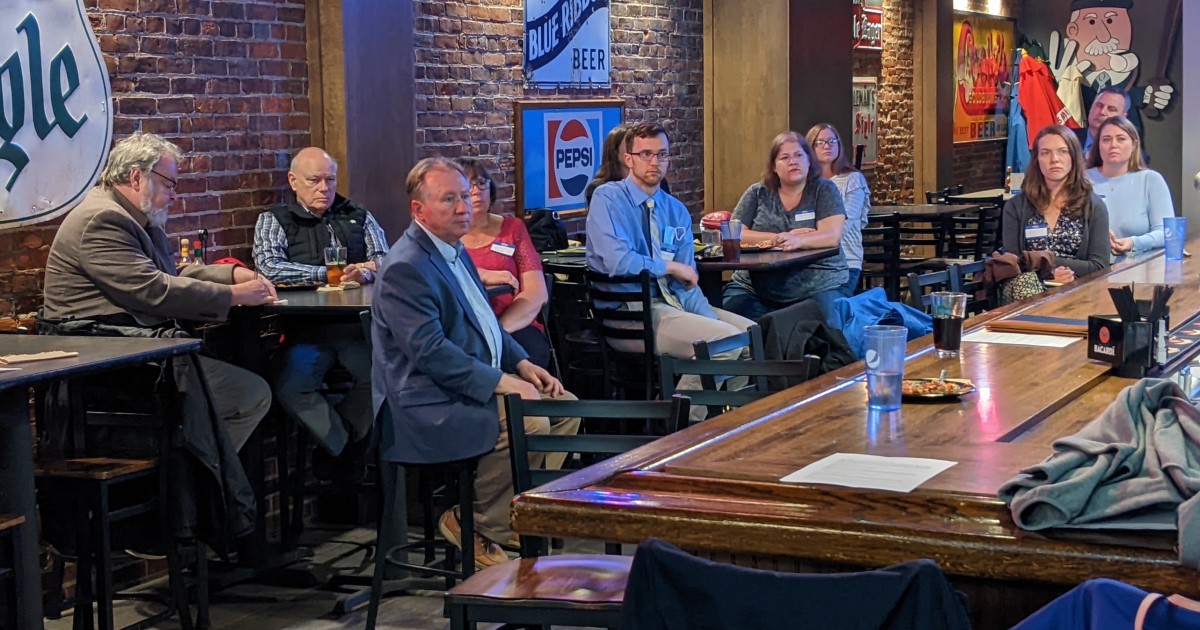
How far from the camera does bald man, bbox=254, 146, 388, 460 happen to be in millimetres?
5402

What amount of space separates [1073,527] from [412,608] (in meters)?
3.06

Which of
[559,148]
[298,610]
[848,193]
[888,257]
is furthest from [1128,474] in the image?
[888,257]

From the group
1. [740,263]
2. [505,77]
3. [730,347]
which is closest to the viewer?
[730,347]

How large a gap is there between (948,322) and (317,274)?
275cm

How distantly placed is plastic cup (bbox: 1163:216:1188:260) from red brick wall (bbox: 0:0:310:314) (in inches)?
138

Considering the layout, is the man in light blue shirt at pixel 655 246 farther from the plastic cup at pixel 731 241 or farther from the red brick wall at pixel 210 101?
the red brick wall at pixel 210 101

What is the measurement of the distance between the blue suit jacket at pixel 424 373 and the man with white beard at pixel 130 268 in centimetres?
60

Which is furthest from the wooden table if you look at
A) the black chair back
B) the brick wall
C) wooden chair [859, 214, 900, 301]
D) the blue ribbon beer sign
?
wooden chair [859, 214, 900, 301]

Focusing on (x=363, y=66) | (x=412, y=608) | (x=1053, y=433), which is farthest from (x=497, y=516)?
(x=363, y=66)

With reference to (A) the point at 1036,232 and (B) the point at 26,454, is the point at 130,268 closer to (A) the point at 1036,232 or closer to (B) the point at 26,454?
(B) the point at 26,454

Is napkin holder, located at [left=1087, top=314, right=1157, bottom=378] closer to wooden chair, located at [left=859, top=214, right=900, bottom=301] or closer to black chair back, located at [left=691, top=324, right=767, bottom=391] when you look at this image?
black chair back, located at [left=691, top=324, right=767, bottom=391]

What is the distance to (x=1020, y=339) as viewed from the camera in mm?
3848

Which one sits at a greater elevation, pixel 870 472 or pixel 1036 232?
pixel 1036 232

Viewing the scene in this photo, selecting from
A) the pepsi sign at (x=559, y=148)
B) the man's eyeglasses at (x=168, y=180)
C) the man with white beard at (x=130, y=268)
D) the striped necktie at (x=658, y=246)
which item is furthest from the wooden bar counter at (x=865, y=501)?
the pepsi sign at (x=559, y=148)
